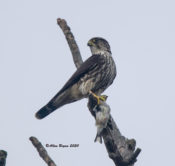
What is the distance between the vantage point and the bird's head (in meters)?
7.08

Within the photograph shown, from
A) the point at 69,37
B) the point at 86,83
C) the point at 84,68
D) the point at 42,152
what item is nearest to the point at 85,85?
the point at 86,83

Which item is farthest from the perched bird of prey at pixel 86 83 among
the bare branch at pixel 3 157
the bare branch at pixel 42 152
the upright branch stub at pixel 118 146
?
the bare branch at pixel 3 157

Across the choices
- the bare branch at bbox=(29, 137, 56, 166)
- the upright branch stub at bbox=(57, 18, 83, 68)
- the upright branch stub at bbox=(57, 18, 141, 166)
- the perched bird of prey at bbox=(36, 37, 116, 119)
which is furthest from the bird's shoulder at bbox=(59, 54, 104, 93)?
the bare branch at bbox=(29, 137, 56, 166)

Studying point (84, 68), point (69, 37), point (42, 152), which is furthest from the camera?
point (84, 68)

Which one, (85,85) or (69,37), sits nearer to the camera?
(69,37)

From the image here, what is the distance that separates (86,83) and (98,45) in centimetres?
108

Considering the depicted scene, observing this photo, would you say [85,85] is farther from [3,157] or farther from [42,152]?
[3,157]

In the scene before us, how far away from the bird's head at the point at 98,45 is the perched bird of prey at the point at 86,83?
1.65ft

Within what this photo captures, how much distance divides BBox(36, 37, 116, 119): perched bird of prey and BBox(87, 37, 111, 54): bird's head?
0.50 meters

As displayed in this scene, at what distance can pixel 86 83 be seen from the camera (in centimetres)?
633

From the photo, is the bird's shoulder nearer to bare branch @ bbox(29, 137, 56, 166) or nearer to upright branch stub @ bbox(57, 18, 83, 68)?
upright branch stub @ bbox(57, 18, 83, 68)

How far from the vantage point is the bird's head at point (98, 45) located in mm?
7082

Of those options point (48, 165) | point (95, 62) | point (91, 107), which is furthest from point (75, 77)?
point (48, 165)

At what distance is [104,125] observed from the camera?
3361mm
